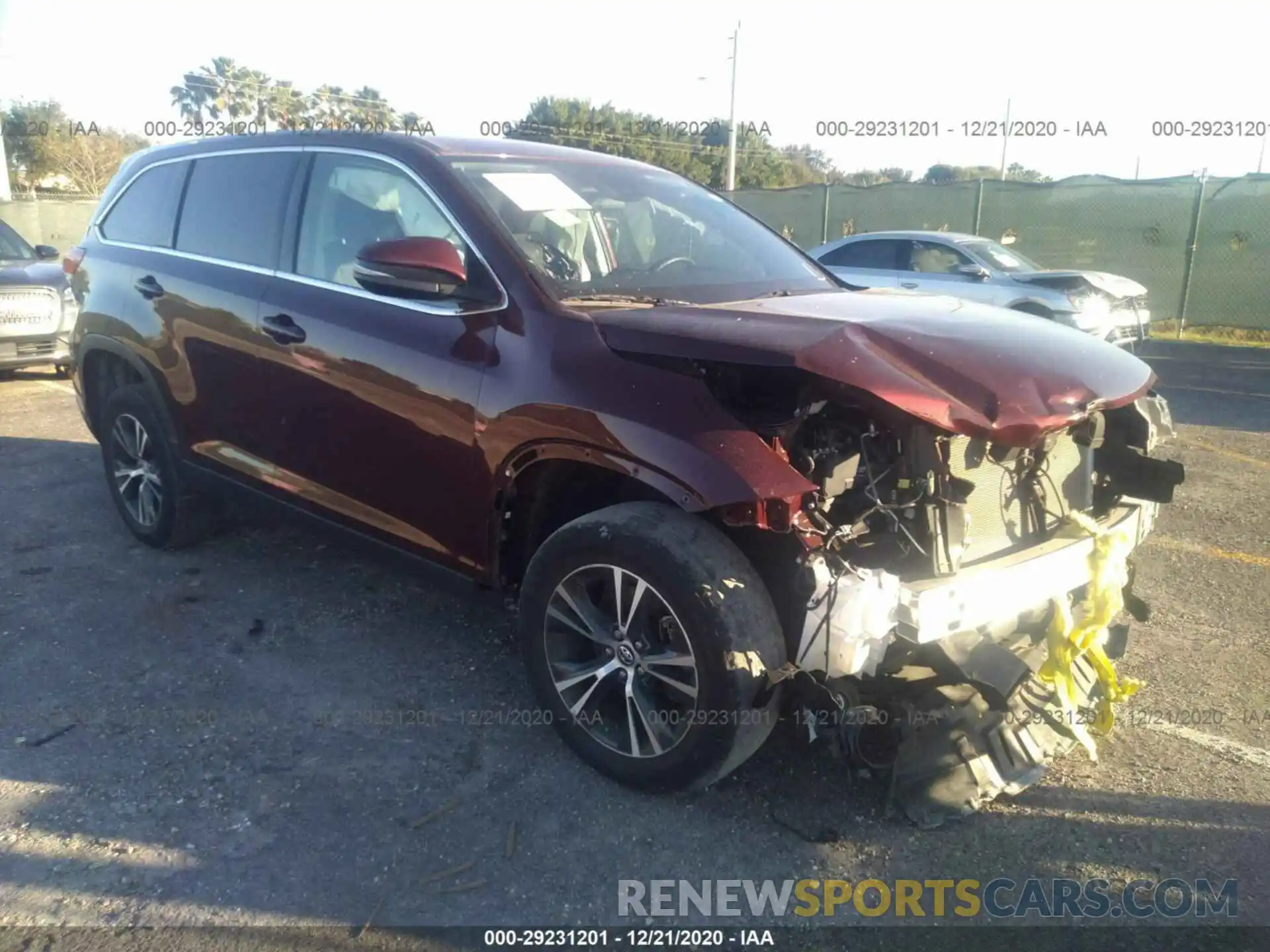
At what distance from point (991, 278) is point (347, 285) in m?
8.75

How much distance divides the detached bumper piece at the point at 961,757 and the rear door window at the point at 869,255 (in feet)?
29.9

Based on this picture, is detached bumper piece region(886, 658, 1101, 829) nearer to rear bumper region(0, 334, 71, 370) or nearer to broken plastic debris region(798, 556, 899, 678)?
broken plastic debris region(798, 556, 899, 678)

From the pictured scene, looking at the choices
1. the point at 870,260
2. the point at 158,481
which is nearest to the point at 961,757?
the point at 158,481

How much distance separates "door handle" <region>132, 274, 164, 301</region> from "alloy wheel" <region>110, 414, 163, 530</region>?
63cm

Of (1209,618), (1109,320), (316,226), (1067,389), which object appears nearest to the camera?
(1067,389)

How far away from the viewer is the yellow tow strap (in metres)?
3.01

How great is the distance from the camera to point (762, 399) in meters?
2.92

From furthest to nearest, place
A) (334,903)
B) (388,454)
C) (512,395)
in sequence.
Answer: (388,454) → (512,395) → (334,903)

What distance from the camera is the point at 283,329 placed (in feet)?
12.8

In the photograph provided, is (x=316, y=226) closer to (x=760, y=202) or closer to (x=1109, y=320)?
(x=1109, y=320)

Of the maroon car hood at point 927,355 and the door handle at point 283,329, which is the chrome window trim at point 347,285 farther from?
the maroon car hood at point 927,355

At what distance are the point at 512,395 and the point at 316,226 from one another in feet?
4.61

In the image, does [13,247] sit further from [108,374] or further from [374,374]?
[374,374]

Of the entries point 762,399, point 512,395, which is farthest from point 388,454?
point 762,399
